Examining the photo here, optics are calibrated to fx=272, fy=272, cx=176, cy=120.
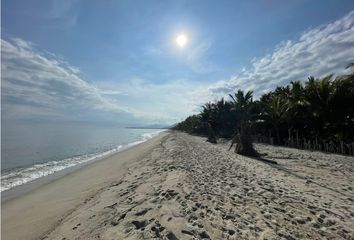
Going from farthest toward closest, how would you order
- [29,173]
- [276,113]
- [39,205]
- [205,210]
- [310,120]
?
[276,113] → [310,120] → [29,173] → [39,205] → [205,210]

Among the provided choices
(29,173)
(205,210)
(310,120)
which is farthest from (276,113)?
(205,210)

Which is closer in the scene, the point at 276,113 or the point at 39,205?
the point at 39,205

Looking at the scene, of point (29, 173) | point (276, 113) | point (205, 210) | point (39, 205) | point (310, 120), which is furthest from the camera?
point (276, 113)

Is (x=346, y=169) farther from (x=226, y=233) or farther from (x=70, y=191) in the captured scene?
(x=70, y=191)

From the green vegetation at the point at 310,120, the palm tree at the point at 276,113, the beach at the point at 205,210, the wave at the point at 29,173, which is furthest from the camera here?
the palm tree at the point at 276,113

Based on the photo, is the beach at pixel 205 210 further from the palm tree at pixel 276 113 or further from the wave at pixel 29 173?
the palm tree at pixel 276 113

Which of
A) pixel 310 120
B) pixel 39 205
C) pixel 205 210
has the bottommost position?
pixel 39 205

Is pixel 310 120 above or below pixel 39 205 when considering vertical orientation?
above

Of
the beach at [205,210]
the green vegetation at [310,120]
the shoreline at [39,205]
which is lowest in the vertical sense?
the shoreline at [39,205]

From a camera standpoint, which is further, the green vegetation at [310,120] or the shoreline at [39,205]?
the green vegetation at [310,120]

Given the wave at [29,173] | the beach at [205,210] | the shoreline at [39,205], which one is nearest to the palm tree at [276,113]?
the beach at [205,210]

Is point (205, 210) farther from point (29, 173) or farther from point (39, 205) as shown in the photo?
point (29, 173)

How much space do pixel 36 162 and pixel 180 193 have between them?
19.0m

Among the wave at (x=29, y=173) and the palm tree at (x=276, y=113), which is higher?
the palm tree at (x=276, y=113)
